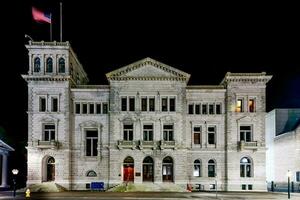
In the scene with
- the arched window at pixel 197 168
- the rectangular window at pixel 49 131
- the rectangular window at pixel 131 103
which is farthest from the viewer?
the arched window at pixel 197 168

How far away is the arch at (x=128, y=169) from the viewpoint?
2943 inches

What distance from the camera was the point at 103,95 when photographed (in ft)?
249

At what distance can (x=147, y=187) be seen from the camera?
72750 mm

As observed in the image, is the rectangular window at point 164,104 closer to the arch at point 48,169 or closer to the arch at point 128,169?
the arch at point 128,169

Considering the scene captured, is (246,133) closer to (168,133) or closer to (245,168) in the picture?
(245,168)

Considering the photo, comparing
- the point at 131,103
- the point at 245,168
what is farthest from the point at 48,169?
the point at 245,168

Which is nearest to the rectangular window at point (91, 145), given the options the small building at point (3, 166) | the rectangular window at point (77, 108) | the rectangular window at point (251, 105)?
the rectangular window at point (77, 108)

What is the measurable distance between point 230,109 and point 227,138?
Result: 4260mm

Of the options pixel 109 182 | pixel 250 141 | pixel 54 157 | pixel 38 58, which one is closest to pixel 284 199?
pixel 250 141

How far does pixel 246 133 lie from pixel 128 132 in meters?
17.3

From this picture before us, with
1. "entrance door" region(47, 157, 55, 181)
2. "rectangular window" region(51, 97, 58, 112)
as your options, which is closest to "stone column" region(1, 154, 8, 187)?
"entrance door" region(47, 157, 55, 181)

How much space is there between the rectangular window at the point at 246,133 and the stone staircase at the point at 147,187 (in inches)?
463

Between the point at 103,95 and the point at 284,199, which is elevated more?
the point at 103,95

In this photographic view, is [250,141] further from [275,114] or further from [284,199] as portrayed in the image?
[284,199]
